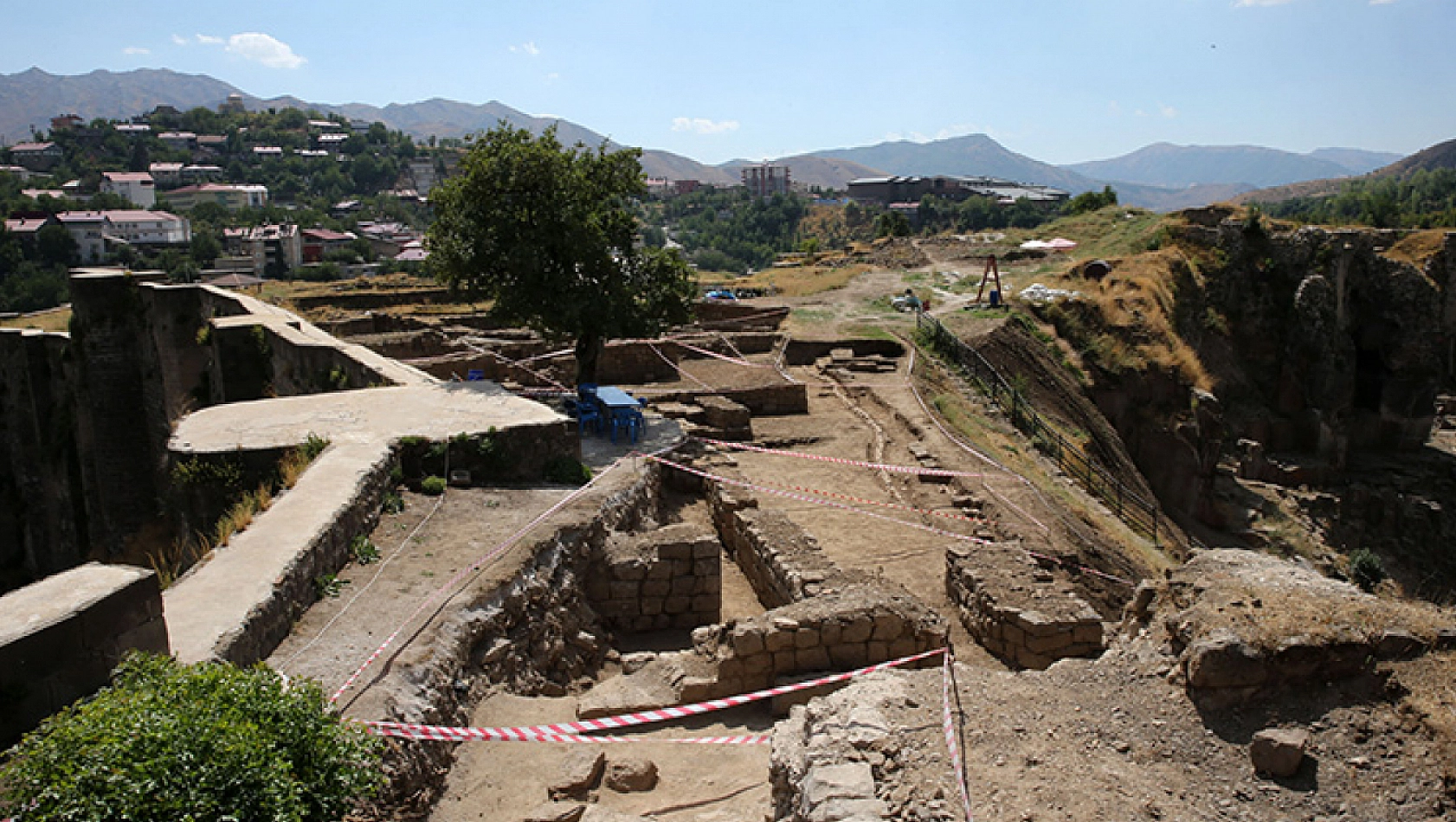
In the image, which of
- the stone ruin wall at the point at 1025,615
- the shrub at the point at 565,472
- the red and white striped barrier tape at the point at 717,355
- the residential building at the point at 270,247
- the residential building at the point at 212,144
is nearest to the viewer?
the stone ruin wall at the point at 1025,615

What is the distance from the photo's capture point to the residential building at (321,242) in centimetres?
9212

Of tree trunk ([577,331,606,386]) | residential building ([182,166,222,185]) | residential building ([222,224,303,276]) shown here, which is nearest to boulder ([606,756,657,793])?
tree trunk ([577,331,606,386])

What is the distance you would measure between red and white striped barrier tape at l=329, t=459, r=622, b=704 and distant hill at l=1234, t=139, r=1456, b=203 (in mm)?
189530

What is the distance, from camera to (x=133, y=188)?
125 m

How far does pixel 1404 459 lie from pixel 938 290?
692 inches

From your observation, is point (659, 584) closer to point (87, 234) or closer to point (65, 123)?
point (87, 234)

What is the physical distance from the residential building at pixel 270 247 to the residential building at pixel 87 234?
10.2 meters

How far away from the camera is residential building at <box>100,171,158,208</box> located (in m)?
124

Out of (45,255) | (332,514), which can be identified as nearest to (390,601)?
(332,514)

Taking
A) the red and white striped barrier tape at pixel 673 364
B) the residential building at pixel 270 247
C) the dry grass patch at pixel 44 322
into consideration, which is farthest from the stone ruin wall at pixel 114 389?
Result: the residential building at pixel 270 247

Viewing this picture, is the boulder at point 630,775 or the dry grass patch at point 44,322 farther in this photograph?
the dry grass patch at point 44,322

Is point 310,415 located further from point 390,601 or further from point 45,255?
point 45,255

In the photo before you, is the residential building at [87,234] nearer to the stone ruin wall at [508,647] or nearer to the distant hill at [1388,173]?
the stone ruin wall at [508,647]

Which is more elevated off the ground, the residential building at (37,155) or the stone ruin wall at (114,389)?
the residential building at (37,155)
